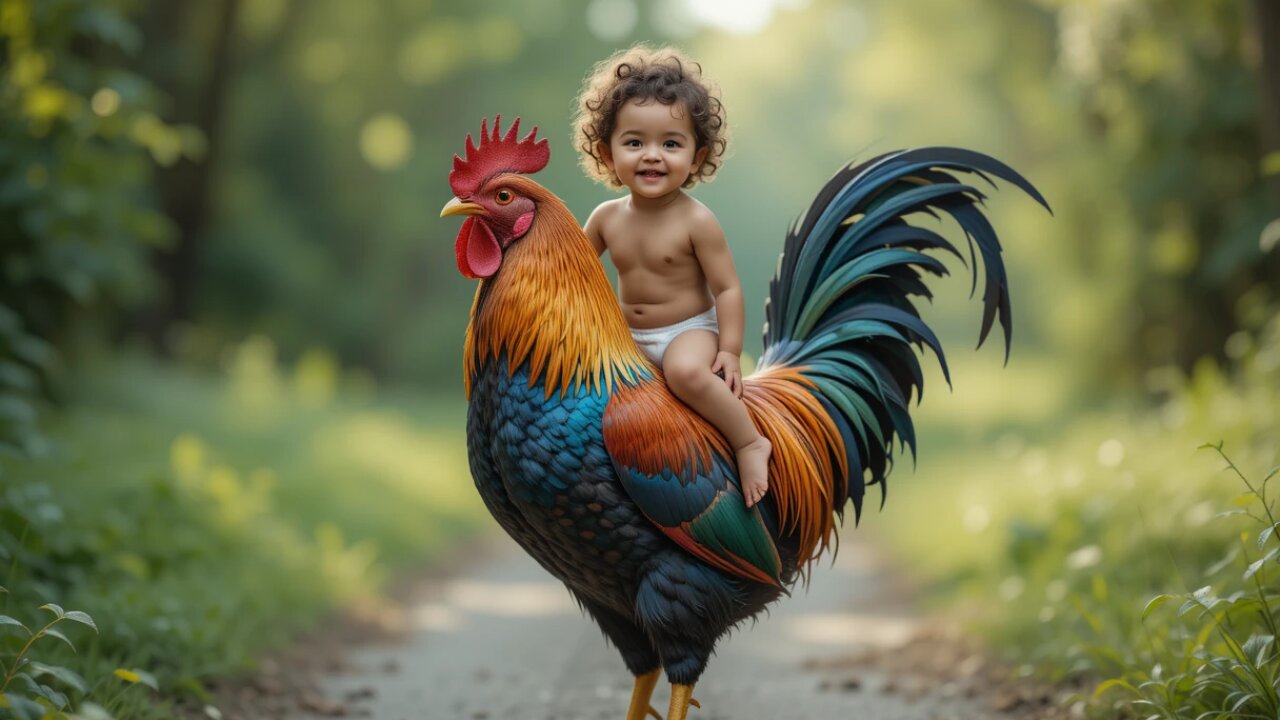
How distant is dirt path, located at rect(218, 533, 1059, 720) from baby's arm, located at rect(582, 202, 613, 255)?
1406 mm

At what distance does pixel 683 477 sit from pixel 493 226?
0.94m

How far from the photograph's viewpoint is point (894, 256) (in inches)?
146

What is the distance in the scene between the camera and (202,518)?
6.27 m

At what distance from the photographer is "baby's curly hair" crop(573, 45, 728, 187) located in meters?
3.41

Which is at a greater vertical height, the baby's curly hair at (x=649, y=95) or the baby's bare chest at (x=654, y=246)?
the baby's curly hair at (x=649, y=95)

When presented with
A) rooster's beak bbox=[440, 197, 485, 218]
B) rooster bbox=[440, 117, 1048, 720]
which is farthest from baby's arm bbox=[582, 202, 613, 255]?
rooster's beak bbox=[440, 197, 485, 218]

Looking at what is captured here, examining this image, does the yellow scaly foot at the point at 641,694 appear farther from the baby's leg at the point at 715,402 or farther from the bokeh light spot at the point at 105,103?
the bokeh light spot at the point at 105,103

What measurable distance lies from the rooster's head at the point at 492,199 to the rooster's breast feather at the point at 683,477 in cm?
58

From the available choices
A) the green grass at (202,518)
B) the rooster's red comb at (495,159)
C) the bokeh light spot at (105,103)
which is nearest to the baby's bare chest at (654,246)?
the rooster's red comb at (495,159)

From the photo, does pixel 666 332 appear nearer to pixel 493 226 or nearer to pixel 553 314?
pixel 553 314

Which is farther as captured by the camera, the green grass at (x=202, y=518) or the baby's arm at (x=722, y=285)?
the green grass at (x=202, y=518)

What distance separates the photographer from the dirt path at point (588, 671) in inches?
177

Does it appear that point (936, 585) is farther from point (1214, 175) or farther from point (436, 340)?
point (436, 340)

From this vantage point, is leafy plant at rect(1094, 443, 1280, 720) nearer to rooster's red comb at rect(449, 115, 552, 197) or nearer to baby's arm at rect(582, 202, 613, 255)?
baby's arm at rect(582, 202, 613, 255)
